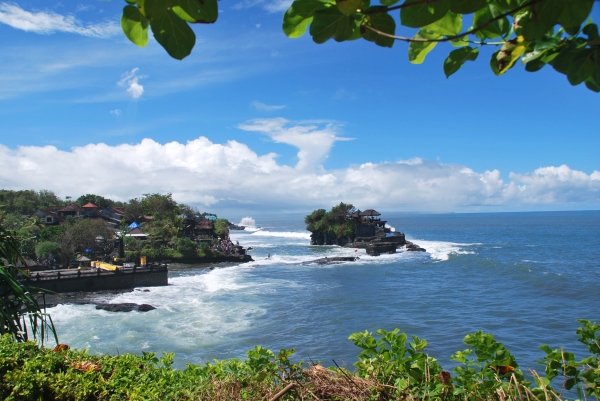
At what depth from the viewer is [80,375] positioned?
3.45 meters

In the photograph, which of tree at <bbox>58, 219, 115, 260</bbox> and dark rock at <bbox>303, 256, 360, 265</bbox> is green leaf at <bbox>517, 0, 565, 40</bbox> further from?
tree at <bbox>58, 219, 115, 260</bbox>

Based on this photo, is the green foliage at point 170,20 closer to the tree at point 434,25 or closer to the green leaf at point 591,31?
the tree at point 434,25

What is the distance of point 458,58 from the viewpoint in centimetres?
101

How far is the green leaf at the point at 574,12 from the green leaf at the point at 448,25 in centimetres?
18

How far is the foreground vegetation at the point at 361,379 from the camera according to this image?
6.51ft

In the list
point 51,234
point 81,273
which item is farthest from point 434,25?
point 51,234

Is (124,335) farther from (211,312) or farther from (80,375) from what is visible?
(80,375)

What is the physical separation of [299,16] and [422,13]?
0.78 ft

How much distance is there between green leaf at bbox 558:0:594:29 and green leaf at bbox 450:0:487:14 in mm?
152

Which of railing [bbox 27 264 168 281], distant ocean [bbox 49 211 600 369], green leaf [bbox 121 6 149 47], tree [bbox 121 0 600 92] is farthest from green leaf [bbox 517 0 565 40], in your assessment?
railing [bbox 27 264 168 281]

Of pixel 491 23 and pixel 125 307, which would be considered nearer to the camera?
pixel 491 23

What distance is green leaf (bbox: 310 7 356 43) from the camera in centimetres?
79

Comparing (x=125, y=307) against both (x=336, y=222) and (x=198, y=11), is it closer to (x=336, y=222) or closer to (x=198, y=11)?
(x=198, y=11)

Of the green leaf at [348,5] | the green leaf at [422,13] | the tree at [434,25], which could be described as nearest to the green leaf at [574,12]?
the tree at [434,25]
